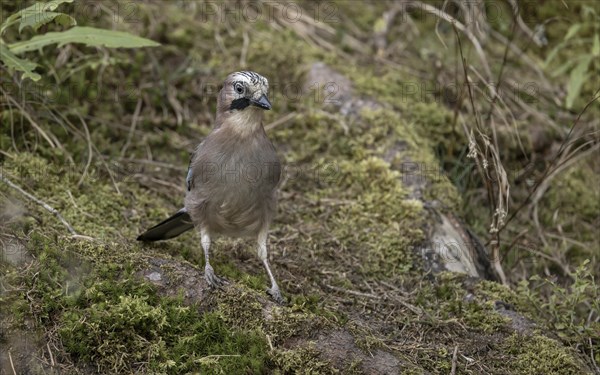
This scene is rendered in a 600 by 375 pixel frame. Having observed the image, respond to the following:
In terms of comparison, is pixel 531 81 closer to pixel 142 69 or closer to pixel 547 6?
pixel 547 6

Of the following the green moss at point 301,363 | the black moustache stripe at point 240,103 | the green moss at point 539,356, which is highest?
the black moustache stripe at point 240,103

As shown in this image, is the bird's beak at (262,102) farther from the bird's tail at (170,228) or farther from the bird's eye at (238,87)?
the bird's tail at (170,228)

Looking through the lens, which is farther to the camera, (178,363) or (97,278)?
(97,278)

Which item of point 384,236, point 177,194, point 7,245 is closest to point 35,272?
point 7,245

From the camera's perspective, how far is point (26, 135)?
5.85m

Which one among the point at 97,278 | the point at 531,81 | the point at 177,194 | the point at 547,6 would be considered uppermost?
the point at 547,6

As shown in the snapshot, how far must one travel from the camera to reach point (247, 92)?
5.10 meters

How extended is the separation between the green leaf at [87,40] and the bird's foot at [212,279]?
1939mm

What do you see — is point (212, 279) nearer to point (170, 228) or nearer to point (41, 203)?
point (170, 228)

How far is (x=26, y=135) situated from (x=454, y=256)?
3.60 m

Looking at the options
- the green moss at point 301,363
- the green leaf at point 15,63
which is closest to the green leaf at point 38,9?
the green leaf at point 15,63

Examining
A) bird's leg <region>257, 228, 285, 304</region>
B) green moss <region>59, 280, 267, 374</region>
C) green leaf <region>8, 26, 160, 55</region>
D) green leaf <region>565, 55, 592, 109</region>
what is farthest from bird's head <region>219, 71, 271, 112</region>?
green leaf <region>565, 55, 592, 109</region>

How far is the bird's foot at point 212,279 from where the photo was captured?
4.38 metres

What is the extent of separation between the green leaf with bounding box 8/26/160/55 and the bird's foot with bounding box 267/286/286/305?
7.08 feet
